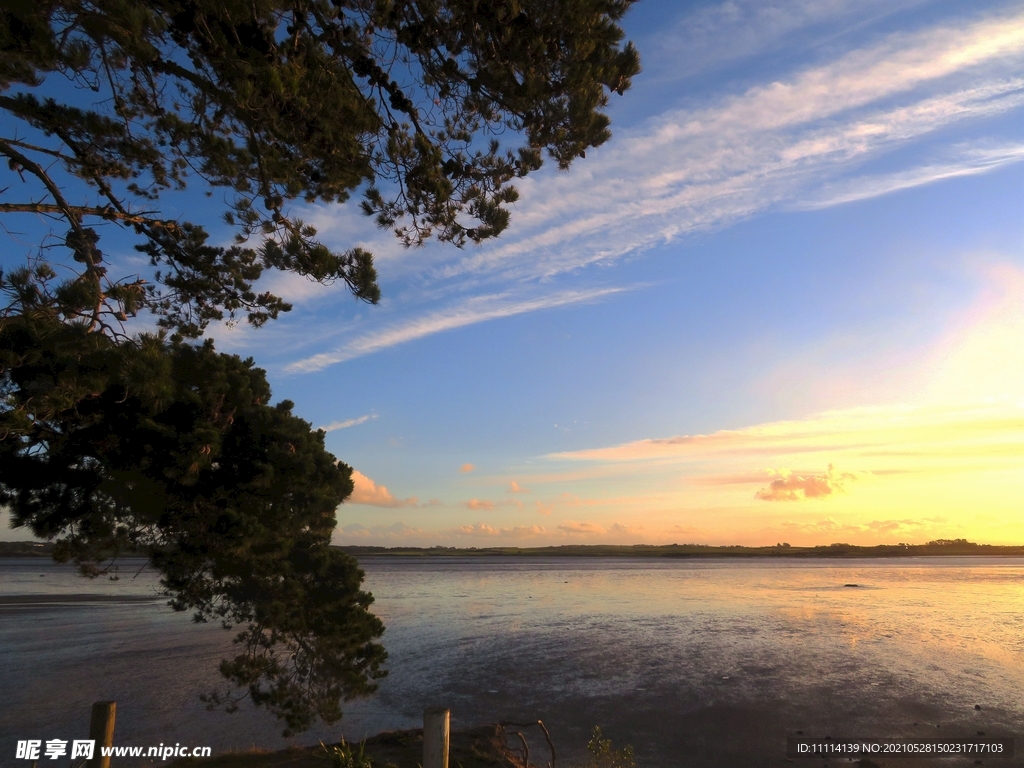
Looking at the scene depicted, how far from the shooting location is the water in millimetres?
12859

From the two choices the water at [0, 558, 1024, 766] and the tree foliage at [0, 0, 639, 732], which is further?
the water at [0, 558, 1024, 766]

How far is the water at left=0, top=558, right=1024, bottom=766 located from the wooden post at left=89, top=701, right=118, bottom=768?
4409 millimetres

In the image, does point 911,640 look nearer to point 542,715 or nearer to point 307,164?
A: point 542,715

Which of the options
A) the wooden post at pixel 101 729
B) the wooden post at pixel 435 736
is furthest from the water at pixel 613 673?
the wooden post at pixel 435 736

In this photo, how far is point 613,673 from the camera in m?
17.8

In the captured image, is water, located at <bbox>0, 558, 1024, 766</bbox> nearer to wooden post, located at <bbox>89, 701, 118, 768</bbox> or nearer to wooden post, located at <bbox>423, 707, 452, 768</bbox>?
wooden post, located at <bbox>89, 701, 118, 768</bbox>

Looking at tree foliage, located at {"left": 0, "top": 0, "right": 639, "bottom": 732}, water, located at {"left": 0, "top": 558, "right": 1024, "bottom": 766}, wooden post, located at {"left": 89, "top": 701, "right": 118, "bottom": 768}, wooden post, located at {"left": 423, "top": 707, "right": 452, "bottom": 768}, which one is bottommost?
water, located at {"left": 0, "top": 558, "right": 1024, "bottom": 766}

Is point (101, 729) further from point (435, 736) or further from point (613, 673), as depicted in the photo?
point (613, 673)

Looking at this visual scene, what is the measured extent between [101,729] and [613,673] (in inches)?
510

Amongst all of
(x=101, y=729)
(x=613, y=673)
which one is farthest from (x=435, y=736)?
(x=613, y=673)

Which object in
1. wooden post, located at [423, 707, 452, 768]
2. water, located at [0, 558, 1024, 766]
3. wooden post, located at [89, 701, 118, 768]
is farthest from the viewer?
water, located at [0, 558, 1024, 766]

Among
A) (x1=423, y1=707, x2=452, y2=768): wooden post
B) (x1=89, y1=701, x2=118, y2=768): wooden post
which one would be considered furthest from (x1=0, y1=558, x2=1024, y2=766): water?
(x1=423, y1=707, x2=452, y2=768): wooden post

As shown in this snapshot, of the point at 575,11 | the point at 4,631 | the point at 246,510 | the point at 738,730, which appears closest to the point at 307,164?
the point at 575,11

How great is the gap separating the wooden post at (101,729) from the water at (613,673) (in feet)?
14.5
